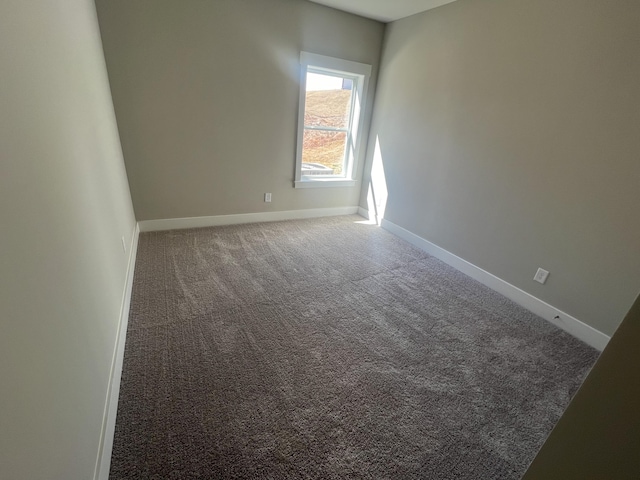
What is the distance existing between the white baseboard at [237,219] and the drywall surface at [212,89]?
7 centimetres

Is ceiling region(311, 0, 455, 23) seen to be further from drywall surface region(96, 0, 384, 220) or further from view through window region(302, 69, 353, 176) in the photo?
view through window region(302, 69, 353, 176)

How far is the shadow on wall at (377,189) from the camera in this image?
12.8ft

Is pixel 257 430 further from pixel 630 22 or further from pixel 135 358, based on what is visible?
pixel 630 22

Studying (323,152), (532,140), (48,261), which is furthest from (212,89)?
(532,140)

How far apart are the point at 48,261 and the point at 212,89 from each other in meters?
2.74

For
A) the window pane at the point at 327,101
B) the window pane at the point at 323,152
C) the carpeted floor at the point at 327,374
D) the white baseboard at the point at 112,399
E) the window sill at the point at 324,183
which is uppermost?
the window pane at the point at 327,101

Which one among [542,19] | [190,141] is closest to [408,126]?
[542,19]

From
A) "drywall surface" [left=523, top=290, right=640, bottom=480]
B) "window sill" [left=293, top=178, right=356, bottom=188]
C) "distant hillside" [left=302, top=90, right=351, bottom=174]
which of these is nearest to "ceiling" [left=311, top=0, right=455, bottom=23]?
"distant hillside" [left=302, top=90, right=351, bottom=174]

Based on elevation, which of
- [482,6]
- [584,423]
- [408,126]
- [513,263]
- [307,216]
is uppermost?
[482,6]

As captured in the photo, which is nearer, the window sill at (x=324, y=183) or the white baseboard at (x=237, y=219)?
the white baseboard at (x=237, y=219)

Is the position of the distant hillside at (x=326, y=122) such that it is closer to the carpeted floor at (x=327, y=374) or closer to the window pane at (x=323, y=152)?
the window pane at (x=323, y=152)

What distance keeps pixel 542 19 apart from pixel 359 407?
10.0 feet

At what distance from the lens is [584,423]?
1.96 feet

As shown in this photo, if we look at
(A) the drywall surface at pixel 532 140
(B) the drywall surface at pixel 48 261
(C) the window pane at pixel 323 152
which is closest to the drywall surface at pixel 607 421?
(B) the drywall surface at pixel 48 261
